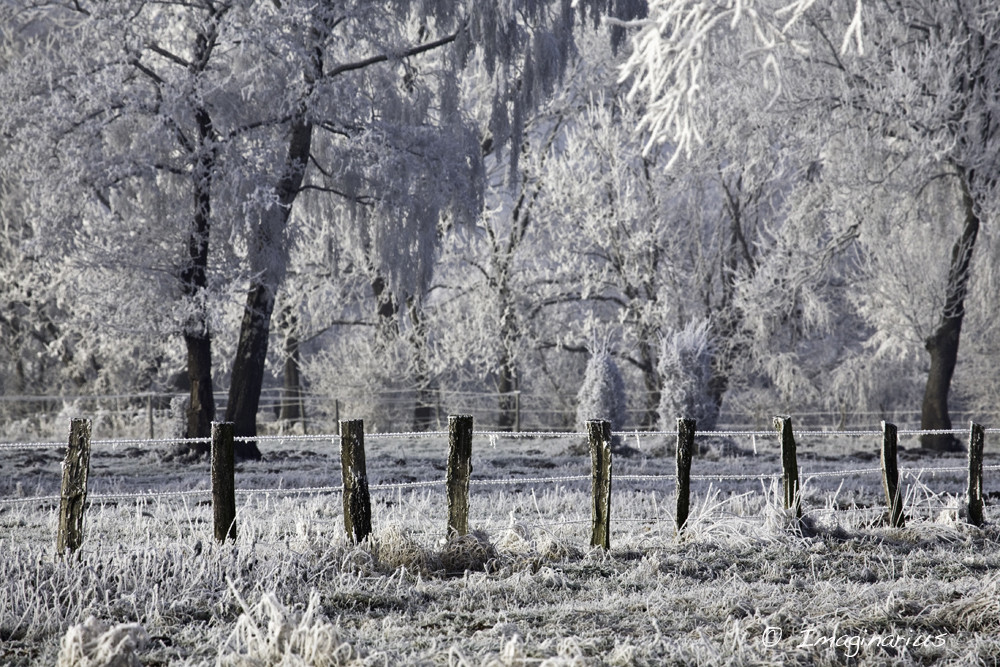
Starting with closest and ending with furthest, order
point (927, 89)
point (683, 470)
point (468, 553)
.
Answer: point (468, 553)
point (683, 470)
point (927, 89)

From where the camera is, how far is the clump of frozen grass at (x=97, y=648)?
13.4 feet

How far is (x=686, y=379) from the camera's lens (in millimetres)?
17484

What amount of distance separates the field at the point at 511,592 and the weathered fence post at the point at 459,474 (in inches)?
7.5

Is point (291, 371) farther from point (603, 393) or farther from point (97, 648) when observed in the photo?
point (97, 648)

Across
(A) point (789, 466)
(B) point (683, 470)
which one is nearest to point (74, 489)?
(B) point (683, 470)

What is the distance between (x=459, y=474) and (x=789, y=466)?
278 cm

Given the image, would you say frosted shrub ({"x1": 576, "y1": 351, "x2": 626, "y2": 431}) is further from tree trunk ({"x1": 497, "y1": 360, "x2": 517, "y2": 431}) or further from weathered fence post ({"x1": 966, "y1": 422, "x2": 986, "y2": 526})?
weathered fence post ({"x1": 966, "y1": 422, "x2": 986, "y2": 526})

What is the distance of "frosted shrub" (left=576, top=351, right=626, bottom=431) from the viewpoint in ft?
57.4

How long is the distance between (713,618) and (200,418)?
11.8 meters

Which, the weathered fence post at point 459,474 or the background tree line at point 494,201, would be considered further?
the background tree line at point 494,201

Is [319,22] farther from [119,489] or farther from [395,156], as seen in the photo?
[119,489]

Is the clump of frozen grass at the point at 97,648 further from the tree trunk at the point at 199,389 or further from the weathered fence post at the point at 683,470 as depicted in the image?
the tree trunk at the point at 199,389

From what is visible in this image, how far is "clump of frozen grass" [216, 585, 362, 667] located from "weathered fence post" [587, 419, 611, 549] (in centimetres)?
302

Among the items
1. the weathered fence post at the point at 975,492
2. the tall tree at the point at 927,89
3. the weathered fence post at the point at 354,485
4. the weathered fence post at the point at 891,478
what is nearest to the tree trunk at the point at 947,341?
the tall tree at the point at 927,89
